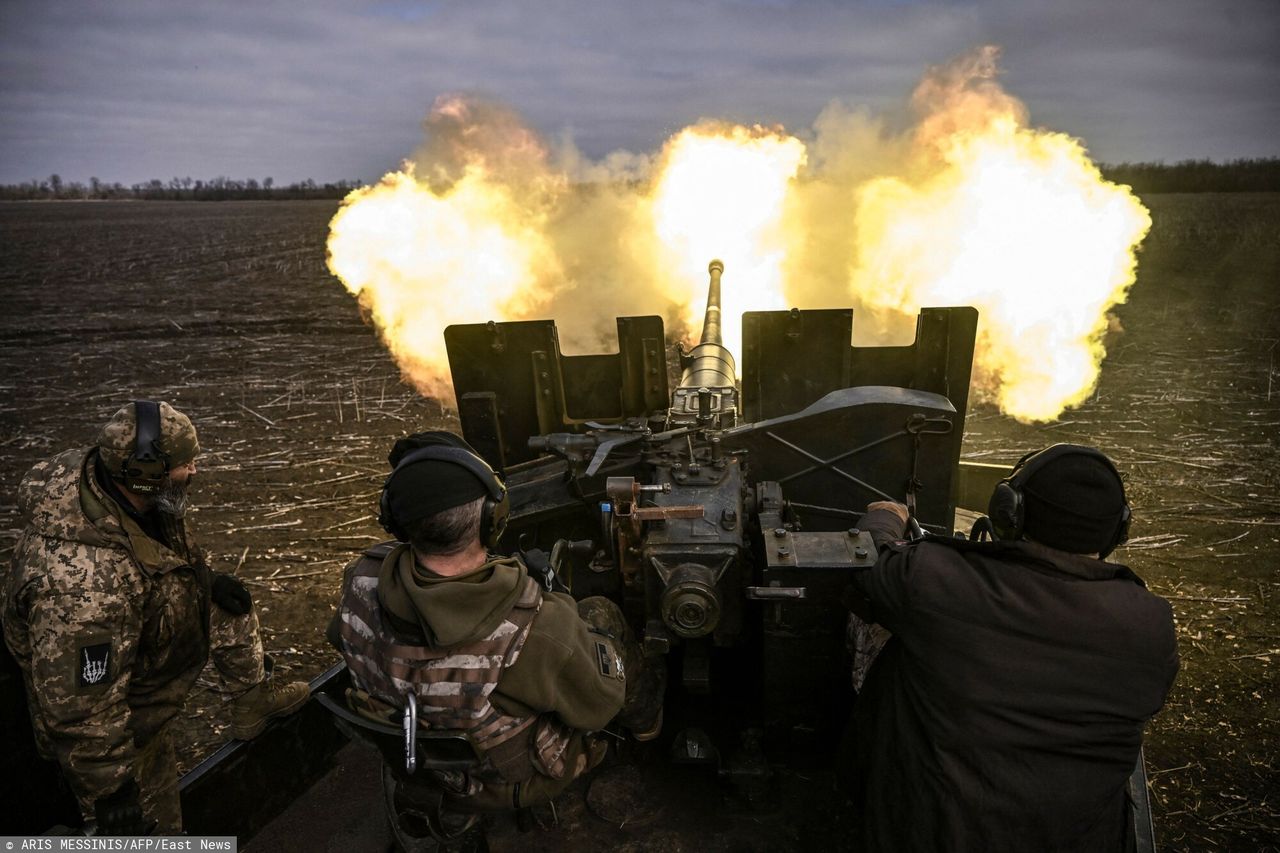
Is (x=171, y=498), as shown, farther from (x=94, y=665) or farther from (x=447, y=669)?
(x=447, y=669)

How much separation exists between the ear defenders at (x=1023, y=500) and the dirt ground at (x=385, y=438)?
3069mm

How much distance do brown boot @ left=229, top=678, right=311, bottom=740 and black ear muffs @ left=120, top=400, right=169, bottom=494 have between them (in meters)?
1.41

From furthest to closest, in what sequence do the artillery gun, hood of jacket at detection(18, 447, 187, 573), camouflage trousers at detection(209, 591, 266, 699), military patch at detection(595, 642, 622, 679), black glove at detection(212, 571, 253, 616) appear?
camouflage trousers at detection(209, 591, 266, 699) → black glove at detection(212, 571, 253, 616) → the artillery gun → hood of jacket at detection(18, 447, 187, 573) → military patch at detection(595, 642, 622, 679)

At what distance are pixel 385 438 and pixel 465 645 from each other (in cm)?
951

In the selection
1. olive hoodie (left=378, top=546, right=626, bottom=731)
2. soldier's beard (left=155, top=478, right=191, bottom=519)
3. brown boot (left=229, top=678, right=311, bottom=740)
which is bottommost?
brown boot (left=229, top=678, right=311, bottom=740)

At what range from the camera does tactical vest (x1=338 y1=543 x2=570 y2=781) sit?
247 cm

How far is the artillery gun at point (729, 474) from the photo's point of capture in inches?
140

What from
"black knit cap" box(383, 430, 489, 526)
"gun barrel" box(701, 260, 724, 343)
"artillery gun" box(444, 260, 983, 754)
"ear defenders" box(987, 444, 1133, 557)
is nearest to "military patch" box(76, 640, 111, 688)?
"black knit cap" box(383, 430, 489, 526)

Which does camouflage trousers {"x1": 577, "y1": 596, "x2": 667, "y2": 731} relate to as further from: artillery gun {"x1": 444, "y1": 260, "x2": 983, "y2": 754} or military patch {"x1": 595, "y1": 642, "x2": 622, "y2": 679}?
military patch {"x1": 595, "y1": 642, "x2": 622, "y2": 679}

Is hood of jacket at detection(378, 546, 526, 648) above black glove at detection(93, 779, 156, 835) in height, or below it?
above

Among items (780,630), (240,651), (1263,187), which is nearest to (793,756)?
(780,630)

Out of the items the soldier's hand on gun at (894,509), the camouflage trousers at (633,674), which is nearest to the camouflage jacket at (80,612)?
the camouflage trousers at (633,674)

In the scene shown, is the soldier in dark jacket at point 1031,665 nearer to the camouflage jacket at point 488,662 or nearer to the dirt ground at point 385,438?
the camouflage jacket at point 488,662

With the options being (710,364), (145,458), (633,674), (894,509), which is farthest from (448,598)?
(710,364)
